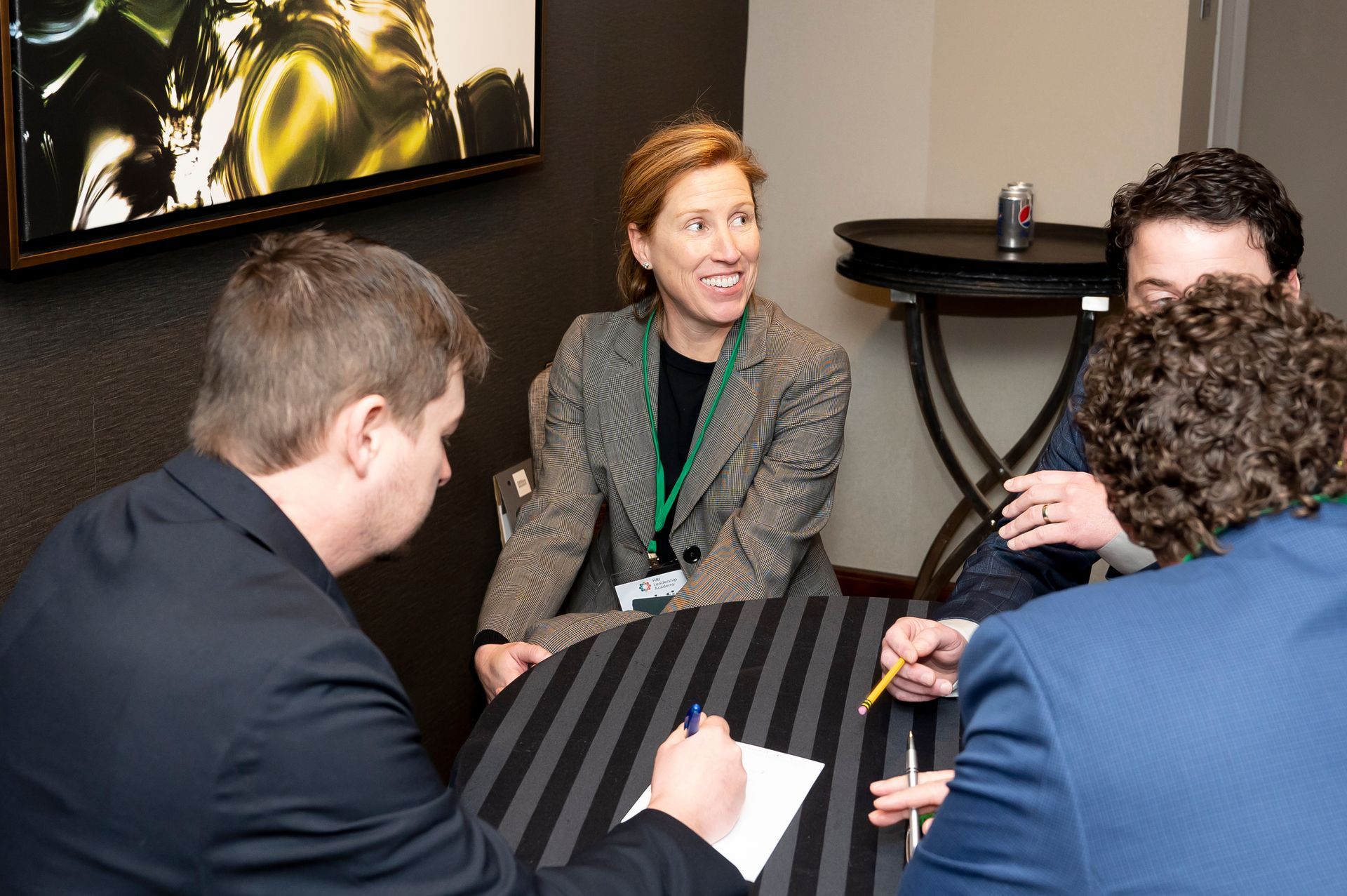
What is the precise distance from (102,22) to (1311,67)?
16.5 ft

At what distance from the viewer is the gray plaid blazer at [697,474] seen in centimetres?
239

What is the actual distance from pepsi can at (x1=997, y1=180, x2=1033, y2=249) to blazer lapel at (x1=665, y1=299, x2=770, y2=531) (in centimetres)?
134

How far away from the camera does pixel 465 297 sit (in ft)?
9.34

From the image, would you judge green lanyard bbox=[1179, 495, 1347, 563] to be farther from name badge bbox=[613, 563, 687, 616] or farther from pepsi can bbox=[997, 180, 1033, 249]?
pepsi can bbox=[997, 180, 1033, 249]

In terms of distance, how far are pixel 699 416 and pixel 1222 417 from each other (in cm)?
161

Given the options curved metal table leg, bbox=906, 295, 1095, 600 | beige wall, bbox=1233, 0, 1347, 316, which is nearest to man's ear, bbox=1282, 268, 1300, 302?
curved metal table leg, bbox=906, 295, 1095, 600

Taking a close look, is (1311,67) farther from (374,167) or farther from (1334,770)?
(1334,770)

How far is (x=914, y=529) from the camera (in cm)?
426

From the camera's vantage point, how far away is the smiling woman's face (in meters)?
2.54

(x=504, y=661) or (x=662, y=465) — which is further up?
(x=662, y=465)

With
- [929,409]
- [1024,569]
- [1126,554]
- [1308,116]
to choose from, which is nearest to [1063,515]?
[1126,554]

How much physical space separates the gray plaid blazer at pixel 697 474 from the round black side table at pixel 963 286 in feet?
2.90

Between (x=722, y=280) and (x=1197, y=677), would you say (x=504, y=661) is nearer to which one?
(x=722, y=280)

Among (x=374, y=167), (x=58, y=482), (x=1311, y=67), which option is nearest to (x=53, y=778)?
(x=58, y=482)
